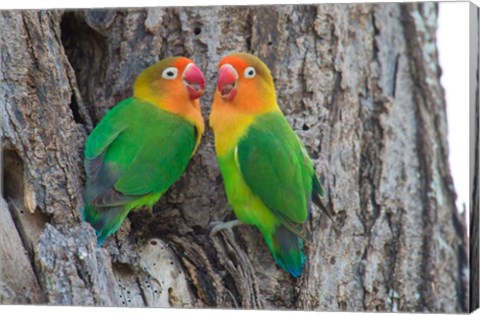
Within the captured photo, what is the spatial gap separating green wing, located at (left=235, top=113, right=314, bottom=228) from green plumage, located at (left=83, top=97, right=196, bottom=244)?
11.9 inches

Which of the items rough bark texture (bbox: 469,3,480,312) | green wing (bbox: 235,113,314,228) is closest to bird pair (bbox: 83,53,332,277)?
green wing (bbox: 235,113,314,228)

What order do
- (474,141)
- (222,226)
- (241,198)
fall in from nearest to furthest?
1. (474,141)
2. (241,198)
3. (222,226)

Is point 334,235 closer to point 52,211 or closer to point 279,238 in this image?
point 279,238

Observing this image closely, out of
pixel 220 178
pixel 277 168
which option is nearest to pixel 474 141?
pixel 277 168

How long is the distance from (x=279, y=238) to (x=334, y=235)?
233 mm

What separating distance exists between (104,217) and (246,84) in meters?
0.85

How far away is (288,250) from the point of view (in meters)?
3.53

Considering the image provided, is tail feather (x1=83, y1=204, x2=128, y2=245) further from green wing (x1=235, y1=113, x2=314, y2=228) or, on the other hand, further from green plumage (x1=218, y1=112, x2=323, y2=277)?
green wing (x1=235, y1=113, x2=314, y2=228)

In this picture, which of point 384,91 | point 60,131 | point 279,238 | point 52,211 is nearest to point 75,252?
point 52,211

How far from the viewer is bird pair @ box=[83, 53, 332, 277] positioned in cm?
343

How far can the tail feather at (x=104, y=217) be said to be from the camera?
3.64m

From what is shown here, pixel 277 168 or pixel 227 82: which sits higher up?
pixel 227 82

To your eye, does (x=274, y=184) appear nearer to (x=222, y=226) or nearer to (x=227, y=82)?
(x=222, y=226)

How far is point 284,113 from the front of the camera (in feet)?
11.6
